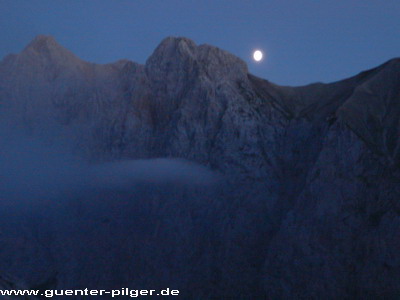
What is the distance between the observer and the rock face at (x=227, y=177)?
26.1 metres

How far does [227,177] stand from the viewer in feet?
107

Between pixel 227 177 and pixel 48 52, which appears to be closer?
pixel 227 177

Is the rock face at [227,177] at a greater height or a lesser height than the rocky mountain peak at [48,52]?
lesser

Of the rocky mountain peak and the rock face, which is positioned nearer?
the rock face

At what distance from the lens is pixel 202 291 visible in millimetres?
29391

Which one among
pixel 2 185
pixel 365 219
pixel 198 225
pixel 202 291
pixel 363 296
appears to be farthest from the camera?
pixel 2 185

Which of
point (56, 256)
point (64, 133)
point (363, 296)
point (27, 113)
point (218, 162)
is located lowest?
point (363, 296)

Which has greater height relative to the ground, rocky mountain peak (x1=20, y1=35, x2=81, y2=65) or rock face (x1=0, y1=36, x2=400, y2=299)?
rocky mountain peak (x1=20, y1=35, x2=81, y2=65)

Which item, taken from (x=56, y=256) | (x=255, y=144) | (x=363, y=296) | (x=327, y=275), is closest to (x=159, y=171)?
(x=255, y=144)

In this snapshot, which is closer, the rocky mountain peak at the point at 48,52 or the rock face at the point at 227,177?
the rock face at the point at 227,177

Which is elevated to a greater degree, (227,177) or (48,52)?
(48,52)

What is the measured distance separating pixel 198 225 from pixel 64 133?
1730 centimetres

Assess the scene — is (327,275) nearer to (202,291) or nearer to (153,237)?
(202,291)

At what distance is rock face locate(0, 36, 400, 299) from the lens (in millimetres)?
26094
